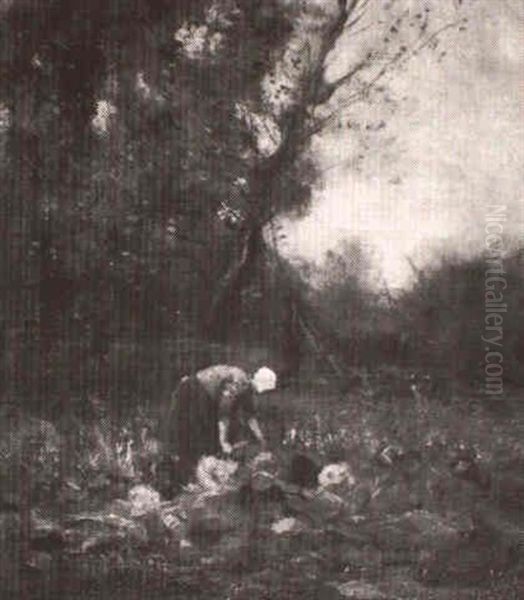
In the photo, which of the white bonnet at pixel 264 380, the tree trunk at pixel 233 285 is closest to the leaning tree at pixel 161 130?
the tree trunk at pixel 233 285

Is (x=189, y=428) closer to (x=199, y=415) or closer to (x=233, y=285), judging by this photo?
(x=199, y=415)

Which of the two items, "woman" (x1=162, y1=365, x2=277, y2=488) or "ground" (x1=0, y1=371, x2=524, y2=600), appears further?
"woman" (x1=162, y1=365, x2=277, y2=488)

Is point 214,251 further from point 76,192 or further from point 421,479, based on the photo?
point 421,479

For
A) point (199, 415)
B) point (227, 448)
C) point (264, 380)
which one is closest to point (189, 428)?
point (199, 415)

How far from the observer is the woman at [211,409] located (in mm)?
5844

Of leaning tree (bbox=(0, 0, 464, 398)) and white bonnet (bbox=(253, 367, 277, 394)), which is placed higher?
leaning tree (bbox=(0, 0, 464, 398))

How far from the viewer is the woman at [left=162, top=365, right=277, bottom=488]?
19.2 feet

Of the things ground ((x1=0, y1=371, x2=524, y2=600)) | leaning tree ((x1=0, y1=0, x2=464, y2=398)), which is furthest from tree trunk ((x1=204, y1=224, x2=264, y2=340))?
ground ((x1=0, y1=371, x2=524, y2=600))

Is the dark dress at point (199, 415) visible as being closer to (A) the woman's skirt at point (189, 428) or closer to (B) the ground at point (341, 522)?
(A) the woman's skirt at point (189, 428)

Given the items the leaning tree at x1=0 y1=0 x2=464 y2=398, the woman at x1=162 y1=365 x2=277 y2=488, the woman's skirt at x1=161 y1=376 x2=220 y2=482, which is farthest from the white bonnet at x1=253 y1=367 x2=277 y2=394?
the leaning tree at x1=0 y1=0 x2=464 y2=398

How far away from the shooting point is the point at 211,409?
5.89 meters

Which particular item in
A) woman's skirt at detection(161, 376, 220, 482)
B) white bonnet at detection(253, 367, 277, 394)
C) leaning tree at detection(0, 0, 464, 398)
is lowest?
woman's skirt at detection(161, 376, 220, 482)

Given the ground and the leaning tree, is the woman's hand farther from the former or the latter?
the leaning tree

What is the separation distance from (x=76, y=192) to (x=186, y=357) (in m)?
1.17
